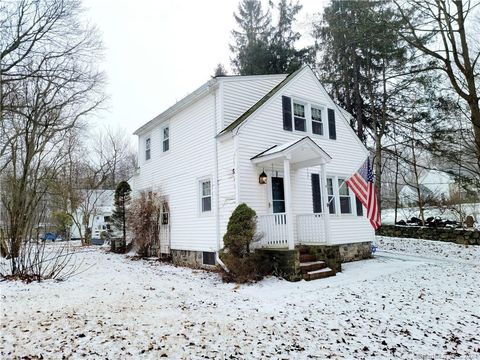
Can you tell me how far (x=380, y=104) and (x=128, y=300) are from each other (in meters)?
18.1

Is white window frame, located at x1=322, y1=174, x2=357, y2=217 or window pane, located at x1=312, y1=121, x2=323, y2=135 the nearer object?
white window frame, located at x1=322, y1=174, x2=357, y2=217

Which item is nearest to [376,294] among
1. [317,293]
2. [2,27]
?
[317,293]

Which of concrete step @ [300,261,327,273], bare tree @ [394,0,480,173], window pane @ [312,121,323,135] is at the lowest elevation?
concrete step @ [300,261,327,273]

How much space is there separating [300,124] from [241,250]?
17.3ft

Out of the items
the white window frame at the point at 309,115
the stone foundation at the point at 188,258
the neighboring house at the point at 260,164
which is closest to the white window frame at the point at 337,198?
the neighboring house at the point at 260,164

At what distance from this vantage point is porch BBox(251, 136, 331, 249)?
8.85 m

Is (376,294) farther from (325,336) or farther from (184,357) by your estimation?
(184,357)

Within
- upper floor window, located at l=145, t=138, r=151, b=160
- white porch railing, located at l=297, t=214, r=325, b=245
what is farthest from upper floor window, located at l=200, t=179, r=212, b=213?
upper floor window, located at l=145, t=138, r=151, b=160

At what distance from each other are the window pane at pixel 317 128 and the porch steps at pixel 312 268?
4.61 m

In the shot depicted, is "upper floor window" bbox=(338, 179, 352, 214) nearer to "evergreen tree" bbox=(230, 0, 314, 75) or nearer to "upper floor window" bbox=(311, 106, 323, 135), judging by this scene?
"upper floor window" bbox=(311, 106, 323, 135)

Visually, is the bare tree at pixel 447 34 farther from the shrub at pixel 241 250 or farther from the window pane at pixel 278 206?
the shrub at pixel 241 250

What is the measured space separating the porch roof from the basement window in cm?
332

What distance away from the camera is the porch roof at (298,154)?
8.90 metres

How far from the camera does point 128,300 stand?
6293mm
